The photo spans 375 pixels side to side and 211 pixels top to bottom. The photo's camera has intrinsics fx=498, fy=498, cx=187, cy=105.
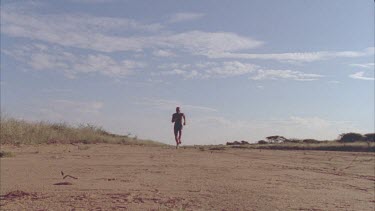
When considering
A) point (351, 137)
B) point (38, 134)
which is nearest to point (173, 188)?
point (38, 134)

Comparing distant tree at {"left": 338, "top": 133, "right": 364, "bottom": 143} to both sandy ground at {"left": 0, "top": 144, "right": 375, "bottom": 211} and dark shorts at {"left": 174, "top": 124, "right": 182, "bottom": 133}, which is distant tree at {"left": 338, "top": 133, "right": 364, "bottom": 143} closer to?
dark shorts at {"left": 174, "top": 124, "right": 182, "bottom": 133}

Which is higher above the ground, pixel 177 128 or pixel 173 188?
pixel 177 128

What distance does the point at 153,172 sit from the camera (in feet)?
27.3

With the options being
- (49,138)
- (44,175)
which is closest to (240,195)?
(44,175)

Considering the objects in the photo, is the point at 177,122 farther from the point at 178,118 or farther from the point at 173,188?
the point at 173,188

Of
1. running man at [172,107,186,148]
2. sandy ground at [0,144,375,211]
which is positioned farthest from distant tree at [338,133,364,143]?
sandy ground at [0,144,375,211]

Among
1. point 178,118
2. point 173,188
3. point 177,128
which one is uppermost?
point 178,118

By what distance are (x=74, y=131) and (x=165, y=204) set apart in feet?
54.4

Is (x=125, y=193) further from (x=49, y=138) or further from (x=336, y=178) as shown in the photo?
(x=49, y=138)

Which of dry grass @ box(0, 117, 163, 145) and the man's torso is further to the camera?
the man's torso

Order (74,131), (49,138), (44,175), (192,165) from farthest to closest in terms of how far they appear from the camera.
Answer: (74,131) < (49,138) < (192,165) < (44,175)

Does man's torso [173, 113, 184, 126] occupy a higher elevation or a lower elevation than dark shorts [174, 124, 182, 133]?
higher

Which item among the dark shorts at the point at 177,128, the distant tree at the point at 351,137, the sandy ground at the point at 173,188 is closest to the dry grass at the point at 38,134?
the dark shorts at the point at 177,128

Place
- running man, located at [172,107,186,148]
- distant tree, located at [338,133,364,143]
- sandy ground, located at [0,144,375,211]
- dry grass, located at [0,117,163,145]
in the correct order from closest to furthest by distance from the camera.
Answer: sandy ground, located at [0,144,375,211]
dry grass, located at [0,117,163,145]
running man, located at [172,107,186,148]
distant tree, located at [338,133,364,143]
